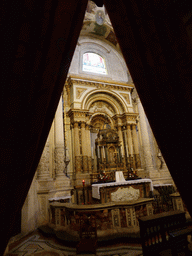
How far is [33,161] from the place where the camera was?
5.35 feet

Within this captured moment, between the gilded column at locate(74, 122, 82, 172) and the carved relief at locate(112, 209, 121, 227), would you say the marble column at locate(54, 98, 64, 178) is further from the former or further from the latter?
the carved relief at locate(112, 209, 121, 227)

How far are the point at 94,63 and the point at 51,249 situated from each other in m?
12.3

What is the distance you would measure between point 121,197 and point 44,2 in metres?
6.69

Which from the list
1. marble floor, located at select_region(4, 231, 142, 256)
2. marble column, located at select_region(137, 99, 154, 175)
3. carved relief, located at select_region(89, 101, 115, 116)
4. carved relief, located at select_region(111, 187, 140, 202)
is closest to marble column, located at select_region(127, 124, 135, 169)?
marble column, located at select_region(137, 99, 154, 175)

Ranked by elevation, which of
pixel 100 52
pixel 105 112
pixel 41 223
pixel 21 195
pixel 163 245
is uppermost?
pixel 100 52

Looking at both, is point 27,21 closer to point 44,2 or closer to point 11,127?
point 44,2

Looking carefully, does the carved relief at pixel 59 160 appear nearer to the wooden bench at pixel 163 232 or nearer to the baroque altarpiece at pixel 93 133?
the baroque altarpiece at pixel 93 133


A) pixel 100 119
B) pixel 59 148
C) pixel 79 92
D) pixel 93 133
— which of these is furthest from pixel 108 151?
pixel 79 92

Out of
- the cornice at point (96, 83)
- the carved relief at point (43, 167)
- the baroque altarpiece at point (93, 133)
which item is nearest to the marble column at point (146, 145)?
the baroque altarpiece at point (93, 133)

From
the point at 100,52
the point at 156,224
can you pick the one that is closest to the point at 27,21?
the point at 156,224

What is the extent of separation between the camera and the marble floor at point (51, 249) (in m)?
3.29

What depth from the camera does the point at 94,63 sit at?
42.2 feet

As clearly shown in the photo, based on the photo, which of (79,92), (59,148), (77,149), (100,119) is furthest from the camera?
(100,119)

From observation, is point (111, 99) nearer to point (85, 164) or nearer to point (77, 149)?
point (77, 149)
